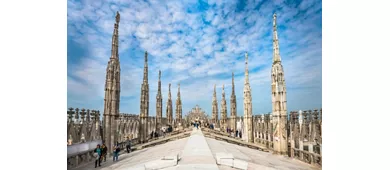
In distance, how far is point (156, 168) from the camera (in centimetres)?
382

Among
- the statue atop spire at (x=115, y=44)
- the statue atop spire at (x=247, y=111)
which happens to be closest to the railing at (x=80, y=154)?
the statue atop spire at (x=115, y=44)

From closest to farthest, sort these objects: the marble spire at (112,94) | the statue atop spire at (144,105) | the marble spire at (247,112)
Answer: the marble spire at (112,94), the marble spire at (247,112), the statue atop spire at (144,105)

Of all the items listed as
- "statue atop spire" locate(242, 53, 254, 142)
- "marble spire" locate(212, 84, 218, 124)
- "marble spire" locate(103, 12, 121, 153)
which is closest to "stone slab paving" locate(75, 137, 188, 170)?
"marble spire" locate(103, 12, 121, 153)

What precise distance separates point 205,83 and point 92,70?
4546 mm

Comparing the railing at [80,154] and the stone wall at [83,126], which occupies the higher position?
the stone wall at [83,126]

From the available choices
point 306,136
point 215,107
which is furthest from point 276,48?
point 215,107

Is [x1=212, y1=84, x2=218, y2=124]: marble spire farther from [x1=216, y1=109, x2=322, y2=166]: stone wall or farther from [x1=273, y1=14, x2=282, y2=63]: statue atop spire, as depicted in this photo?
[x1=273, y1=14, x2=282, y2=63]: statue atop spire

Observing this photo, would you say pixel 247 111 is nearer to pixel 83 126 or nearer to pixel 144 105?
pixel 144 105

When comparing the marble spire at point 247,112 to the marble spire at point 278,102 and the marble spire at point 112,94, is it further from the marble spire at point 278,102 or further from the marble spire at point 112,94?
the marble spire at point 112,94

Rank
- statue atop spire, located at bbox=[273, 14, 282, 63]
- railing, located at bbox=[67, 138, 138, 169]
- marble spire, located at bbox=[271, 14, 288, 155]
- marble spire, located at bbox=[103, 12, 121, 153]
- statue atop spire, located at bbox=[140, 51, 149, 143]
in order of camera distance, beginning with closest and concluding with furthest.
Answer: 1. railing, located at bbox=[67, 138, 138, 169]
2. marble spire, located at bbox=[271, 14, 288, 155]
3. statue atop spire, located at bbox=[273, 14, 282, 63]
4. marble spire, located at bbox=[103, 12, 121, 153]
5. statue atop spire, located at bbox=[140, 51, 149, 143]
